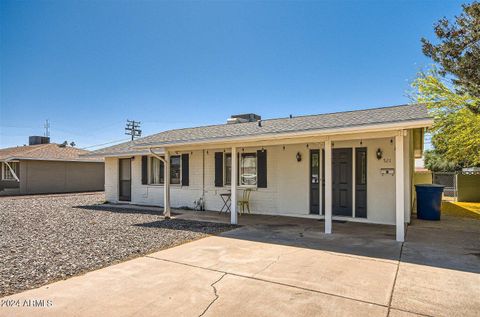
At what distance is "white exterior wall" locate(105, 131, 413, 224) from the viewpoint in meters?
7.54

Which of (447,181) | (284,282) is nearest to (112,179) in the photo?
(284,282)

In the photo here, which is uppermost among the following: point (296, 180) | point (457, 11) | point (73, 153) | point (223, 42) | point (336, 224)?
point (223, 42)

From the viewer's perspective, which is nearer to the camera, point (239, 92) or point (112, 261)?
point (112, 261)

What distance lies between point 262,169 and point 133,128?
1012 inches

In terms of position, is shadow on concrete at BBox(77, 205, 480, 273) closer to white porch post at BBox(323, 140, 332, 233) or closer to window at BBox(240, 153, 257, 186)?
white porch post at BBox(323, 140, 332, 233)

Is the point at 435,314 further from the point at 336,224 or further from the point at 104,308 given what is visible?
the point at 336,224

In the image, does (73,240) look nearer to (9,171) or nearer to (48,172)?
(48,172)

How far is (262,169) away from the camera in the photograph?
→ 9398 mm

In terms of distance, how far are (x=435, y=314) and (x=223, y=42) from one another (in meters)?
11.1

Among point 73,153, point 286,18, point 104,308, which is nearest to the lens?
point 104,308

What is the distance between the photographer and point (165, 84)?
15.9m

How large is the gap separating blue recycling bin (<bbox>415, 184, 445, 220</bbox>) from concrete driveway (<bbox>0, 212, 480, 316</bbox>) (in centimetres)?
247

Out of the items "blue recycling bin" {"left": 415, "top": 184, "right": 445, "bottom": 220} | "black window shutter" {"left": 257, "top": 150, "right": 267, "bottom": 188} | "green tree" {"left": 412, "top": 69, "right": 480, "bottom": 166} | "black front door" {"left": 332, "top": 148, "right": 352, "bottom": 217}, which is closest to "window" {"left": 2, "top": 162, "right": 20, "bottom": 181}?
"black window shutter" {"left": 257, "top": 150, "right": 267, "bottom": 188}

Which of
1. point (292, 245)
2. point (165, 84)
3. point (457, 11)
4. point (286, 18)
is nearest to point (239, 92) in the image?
point (165, 84)
